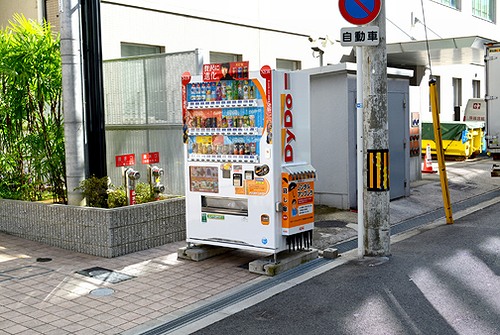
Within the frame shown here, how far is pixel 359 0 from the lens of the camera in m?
7.73

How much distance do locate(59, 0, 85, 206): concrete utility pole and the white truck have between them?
1004cm

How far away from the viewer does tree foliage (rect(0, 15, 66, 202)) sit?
9.22 meters

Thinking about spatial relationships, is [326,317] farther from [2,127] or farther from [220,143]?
[2,127]

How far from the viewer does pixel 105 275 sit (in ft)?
24.1

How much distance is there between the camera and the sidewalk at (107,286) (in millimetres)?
5824

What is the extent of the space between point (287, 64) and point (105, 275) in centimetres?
1113

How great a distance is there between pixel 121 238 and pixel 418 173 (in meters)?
9.35

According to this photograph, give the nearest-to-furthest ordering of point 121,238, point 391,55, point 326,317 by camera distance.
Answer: point 326,317, point 121,238, point 391,55

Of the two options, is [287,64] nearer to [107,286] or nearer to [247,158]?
[247,158]

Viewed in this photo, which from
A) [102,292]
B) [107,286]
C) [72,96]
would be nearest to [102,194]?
[72,96]

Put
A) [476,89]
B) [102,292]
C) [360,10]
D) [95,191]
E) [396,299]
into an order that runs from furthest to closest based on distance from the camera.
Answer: [476,89]
[95,191]
[360,10]
[102,292]
[396,299]

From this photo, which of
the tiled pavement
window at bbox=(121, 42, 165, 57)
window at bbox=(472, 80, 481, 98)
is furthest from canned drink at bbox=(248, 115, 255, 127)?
window at bbox=(472, 80, 481, 98)

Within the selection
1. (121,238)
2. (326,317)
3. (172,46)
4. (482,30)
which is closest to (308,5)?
(172,46)

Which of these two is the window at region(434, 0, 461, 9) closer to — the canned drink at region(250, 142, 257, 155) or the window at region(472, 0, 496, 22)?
the window at region(472, 0, 496, 22)
